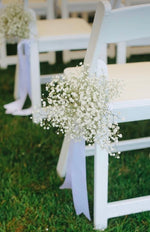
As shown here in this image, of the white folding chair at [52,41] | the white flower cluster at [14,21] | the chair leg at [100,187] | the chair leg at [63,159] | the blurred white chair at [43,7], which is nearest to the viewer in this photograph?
the chair leg at [100,187]

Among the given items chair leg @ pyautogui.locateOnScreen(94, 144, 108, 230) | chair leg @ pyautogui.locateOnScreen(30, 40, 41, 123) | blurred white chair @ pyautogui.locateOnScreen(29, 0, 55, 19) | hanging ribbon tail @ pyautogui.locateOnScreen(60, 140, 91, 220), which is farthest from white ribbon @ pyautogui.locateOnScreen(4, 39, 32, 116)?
chair leg @ pyautogui.locateOnScreen(94, 144, 108, 230)

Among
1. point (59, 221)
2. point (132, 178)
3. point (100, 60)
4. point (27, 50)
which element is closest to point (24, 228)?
point (59, 221)

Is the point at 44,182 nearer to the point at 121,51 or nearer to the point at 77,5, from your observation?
the point at 121,51

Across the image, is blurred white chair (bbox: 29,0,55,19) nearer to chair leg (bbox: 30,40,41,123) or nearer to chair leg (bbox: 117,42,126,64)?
chair leg (bbox: 30,40,41,123)

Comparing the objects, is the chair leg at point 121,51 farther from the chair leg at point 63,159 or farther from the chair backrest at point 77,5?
the chair backrest at point 77,5

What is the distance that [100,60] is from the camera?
1.62 meters

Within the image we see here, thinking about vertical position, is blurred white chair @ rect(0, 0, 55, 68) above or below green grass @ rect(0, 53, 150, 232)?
above

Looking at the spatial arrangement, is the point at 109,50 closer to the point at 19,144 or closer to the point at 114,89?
the point at 19,144

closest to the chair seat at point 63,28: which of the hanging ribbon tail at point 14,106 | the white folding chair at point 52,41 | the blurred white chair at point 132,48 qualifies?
the white folding chair at point 52,41

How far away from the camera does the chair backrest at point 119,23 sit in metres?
1.49

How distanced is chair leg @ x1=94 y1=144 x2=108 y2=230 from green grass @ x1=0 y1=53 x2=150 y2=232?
65 millimetres

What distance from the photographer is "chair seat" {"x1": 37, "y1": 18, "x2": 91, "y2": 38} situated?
2.79m

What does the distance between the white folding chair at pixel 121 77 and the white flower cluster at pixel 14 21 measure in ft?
2.74

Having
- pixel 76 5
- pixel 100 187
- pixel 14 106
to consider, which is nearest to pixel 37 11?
pixel 76 5
